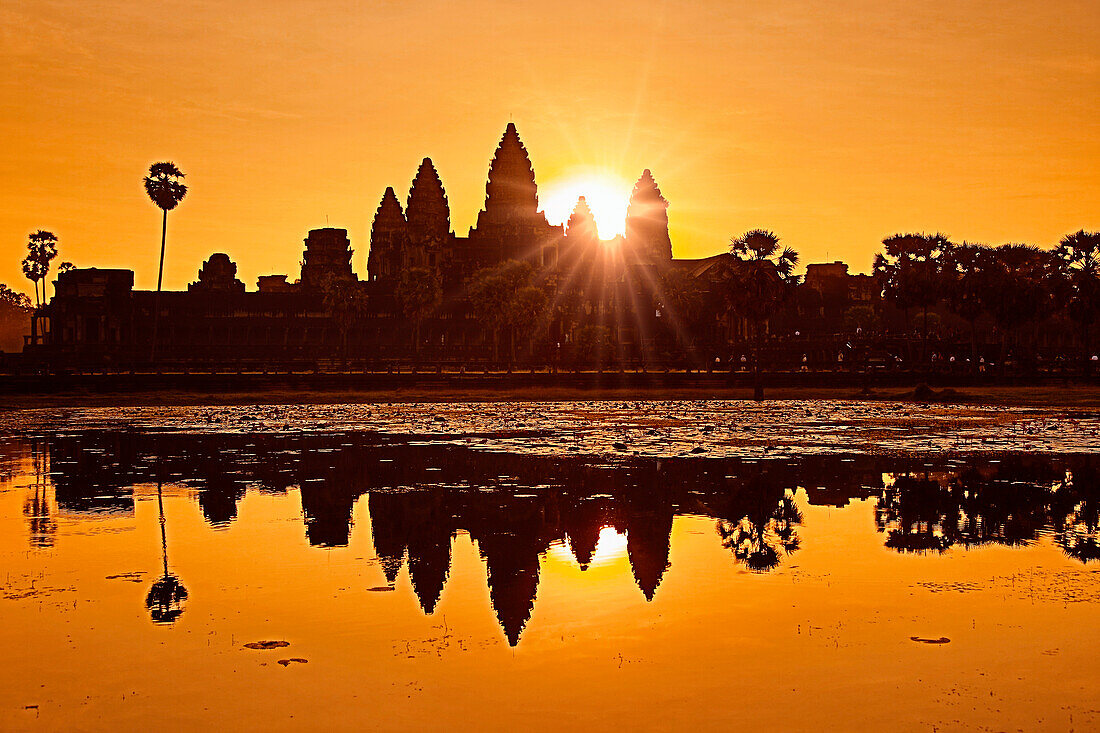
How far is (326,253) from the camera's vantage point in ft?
511

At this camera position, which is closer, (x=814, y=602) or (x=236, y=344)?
(x=814, y=602)

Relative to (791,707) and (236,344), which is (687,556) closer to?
(791,707)

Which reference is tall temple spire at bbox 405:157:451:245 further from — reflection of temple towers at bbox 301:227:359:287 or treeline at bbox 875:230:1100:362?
treeline at bbox 875:230:1100:362

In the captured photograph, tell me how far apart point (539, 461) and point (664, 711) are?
19.2 metres

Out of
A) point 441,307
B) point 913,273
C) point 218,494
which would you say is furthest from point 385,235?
point 218,494

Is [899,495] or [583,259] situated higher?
[583,259]

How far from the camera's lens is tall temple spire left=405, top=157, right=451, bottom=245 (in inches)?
6058

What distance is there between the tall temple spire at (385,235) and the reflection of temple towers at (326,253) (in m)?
3.24

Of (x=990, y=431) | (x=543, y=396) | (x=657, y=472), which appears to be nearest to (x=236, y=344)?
(x=543, y=396)

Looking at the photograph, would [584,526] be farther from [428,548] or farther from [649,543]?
[428,548]

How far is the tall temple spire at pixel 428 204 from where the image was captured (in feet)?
505

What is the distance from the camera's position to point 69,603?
1409 cm

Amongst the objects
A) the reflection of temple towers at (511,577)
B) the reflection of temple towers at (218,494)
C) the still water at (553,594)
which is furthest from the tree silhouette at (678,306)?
the reflection of temple towers at (511,577)

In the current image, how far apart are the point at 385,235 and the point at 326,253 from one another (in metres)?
7.38
